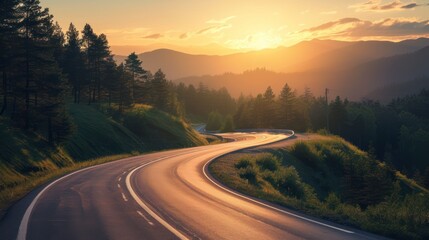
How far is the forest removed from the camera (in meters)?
39.9

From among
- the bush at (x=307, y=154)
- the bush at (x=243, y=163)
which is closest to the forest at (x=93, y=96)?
the bush at (x=307, y=154)

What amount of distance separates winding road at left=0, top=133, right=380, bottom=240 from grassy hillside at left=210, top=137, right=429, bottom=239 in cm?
124

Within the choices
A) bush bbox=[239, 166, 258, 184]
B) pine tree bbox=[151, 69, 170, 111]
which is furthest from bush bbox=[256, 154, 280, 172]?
pine tree bbox=[151, 69, 170, 111]

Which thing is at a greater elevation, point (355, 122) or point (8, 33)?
A: point (8, 33)

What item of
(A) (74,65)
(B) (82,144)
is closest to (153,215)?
(B) (82,144)

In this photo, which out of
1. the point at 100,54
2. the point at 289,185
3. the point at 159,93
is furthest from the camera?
the point at 159,93

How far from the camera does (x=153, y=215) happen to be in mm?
15836

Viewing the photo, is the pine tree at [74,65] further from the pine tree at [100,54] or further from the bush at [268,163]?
the bush at [268,163]

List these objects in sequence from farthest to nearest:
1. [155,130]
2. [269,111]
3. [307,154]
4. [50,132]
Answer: [269,111] < [155,130] < [307,154] < [50,132]

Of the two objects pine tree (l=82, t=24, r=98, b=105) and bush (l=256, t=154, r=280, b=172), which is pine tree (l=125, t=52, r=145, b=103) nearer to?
pine tree (l=82, t=24, r=98, b=105)

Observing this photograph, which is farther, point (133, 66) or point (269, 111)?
point (269, 111)

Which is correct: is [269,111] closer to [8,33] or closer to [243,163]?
[243,163]

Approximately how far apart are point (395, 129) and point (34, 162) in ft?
483

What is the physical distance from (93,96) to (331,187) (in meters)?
47.8
